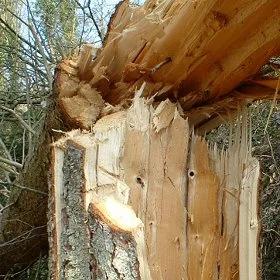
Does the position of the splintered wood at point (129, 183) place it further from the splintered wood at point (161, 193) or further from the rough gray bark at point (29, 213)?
the rough gray bark at point (29, 213)

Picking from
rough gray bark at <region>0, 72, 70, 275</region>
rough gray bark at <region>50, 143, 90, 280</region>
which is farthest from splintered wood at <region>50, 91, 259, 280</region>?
rough gray bark at <region>0, 72, 70, 275</region>

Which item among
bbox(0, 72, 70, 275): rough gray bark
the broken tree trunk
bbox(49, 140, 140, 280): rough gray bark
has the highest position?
the broken tree trunk

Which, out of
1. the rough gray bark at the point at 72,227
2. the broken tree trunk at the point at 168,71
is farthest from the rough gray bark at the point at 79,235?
the broken tree trunk at the point at 168,71

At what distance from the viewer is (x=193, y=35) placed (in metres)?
1.54

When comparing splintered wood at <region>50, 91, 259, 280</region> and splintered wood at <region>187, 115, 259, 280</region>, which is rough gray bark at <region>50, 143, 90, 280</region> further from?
splintered wood at <region>187, 115, 259, 280</region>

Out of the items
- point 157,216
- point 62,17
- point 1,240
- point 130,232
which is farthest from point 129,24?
point 62,17

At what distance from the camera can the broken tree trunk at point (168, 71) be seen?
4.86ft

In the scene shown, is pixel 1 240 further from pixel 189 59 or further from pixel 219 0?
pixel 219 0

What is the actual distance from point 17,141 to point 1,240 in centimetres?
99

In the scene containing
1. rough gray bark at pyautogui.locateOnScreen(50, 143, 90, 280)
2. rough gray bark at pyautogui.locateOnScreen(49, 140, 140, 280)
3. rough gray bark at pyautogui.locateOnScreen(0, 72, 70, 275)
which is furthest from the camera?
rough gray bark at pyautogui.locateOnScreen(0, 72, 70, 275)

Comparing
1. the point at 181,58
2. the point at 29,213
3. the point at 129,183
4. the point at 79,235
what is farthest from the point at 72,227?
the point at 29,213

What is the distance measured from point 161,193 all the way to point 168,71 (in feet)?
1.20

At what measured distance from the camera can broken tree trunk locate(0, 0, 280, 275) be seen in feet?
4.86

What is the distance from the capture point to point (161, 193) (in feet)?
5.14
